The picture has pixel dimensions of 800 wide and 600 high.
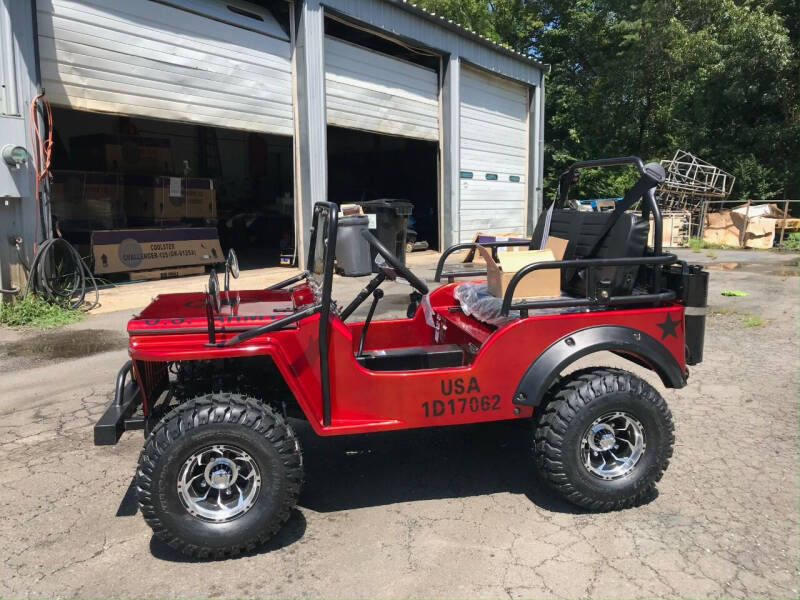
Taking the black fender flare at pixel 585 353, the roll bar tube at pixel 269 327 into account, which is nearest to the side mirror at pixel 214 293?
the roll bar tube at pixel 269 327

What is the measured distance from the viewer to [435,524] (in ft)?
10.8

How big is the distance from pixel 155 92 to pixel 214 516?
28.7 ft

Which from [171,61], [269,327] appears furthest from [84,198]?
[269,327]

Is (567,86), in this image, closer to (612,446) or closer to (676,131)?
(676,131)

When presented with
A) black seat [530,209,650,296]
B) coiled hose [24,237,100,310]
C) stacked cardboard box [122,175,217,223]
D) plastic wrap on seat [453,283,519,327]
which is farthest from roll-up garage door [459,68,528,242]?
plastic wrap on seat [453,283,519,327]

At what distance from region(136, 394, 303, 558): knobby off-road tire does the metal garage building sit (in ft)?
21.1

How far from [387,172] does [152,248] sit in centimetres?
1051

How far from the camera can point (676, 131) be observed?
1020 inches

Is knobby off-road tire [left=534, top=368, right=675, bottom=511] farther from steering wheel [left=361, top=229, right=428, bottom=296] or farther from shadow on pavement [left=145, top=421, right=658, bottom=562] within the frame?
Answer: steering wheel [left=361, top=229, right=428, bottom=296]

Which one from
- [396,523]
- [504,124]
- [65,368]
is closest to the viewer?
[396,523]

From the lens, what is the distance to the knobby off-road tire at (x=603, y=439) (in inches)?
128

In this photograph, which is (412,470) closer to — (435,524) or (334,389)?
(435,524)

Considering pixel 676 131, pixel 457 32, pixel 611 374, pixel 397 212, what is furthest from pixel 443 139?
pixel 676 131

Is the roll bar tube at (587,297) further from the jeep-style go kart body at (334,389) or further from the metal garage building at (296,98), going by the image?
the metal garage building at (296,98)
